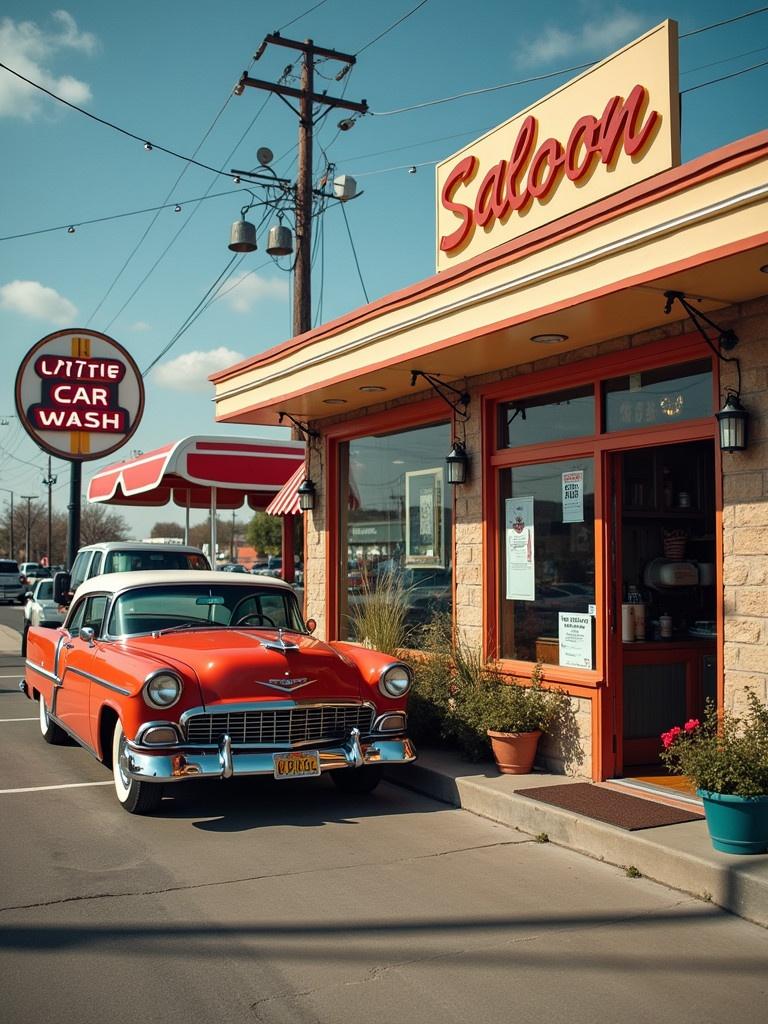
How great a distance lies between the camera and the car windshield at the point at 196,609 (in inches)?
317

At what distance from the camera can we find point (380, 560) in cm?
1109

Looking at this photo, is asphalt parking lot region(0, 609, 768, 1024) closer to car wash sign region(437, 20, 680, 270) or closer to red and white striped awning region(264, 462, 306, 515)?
car wash sign region(437, 20, 680, 270)

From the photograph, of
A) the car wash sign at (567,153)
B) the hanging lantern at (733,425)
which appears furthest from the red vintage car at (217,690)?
the car wash sign at (567,153)

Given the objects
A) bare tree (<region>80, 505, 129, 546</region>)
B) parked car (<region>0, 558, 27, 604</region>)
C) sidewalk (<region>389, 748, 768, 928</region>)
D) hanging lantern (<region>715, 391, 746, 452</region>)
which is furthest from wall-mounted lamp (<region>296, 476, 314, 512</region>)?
bare tree (<region>80, 505, 129, 546</region>)

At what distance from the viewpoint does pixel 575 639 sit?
8.05m

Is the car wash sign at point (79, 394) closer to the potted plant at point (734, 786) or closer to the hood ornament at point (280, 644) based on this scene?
the hood ornament at point (280, 644)

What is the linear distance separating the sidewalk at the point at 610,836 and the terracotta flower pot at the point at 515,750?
0.10 m

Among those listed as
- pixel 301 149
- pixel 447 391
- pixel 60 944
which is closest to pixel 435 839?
pixel 60 944

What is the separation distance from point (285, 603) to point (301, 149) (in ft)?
38.4

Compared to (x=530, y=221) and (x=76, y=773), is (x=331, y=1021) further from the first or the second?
(x=530, y=221)

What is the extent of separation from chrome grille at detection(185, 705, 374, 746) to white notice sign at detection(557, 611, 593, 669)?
1840 mm

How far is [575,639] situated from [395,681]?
1.59m

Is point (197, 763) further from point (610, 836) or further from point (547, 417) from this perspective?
point (547, 417)

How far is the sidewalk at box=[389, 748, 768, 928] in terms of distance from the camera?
5.16m
